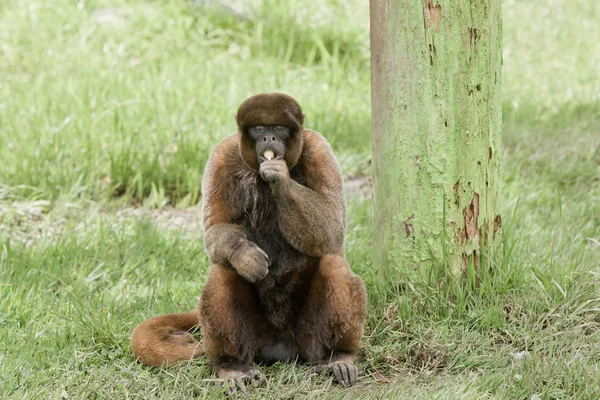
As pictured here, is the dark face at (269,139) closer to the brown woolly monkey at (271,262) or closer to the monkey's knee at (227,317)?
the brown woolly monkey at (271,262)

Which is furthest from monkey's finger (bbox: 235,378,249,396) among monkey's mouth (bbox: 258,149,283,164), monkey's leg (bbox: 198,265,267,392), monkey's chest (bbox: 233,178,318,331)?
monkey's mouth (bbox: 258,149,283,164)

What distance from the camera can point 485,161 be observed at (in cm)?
464

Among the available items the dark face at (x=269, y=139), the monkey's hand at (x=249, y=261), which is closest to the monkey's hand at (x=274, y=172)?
the dark face at (x=269, y=139)

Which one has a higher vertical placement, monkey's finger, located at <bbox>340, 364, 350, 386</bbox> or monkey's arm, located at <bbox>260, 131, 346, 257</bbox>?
monkey's arm, located at <bbox>260, 131, 346, 257</bbox>

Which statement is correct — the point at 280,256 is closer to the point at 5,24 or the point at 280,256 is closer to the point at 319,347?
the point at 319,347

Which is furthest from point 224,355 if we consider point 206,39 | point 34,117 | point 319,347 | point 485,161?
point 206,39

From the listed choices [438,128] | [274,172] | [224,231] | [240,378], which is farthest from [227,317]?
[438,128]

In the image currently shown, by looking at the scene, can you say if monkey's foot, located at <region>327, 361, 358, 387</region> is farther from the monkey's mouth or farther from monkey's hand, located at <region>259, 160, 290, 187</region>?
the monkey's mouth

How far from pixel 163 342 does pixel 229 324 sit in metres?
0.44

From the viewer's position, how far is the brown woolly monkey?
13.7 feet

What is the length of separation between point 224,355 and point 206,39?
576 centimetres

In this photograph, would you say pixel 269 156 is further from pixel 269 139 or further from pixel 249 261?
pixel 249 261

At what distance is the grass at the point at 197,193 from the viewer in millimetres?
4328

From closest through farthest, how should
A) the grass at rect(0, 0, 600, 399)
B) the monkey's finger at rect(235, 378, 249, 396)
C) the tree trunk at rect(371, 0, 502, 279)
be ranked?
1. the monkey's finger at rect(235, 378, 249, 396)
2. the grass at rect(0, 0, 600, 399)
3. the tree trunk at rect(371, 0, 502, 279)
